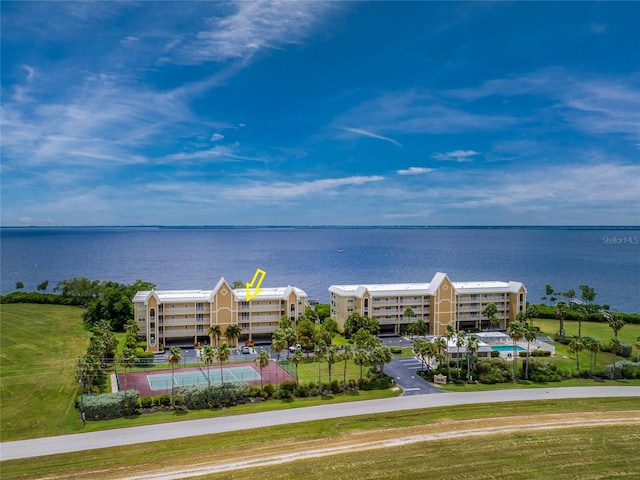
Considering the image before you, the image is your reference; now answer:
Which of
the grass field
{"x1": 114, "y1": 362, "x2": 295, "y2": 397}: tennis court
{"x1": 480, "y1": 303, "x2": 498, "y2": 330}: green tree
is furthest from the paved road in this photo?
{"x1": 480, "y1": 303, "x2": 498, "y2": 330}: green tree

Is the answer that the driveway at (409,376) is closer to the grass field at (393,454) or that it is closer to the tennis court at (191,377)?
the grass field at (393,454)

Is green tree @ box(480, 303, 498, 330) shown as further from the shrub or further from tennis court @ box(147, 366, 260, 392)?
the shrub

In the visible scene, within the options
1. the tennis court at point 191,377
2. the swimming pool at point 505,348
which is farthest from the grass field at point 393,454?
the swimming pool at point 505,348

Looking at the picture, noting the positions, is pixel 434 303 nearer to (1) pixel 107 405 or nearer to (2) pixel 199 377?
(2) pixel 199 377

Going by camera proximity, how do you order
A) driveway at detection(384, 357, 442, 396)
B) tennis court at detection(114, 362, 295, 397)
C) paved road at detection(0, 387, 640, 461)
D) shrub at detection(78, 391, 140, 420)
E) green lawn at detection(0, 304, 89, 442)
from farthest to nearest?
tennis court at detection(114, 362, 295, 397)
driveway at detection(384, 357, 442, 396)
shrub at detection(78, 391, 140, 420)
green lawn at detection(0, 304, 89, 442)
paved road at detection(0, 387, 640, 461)

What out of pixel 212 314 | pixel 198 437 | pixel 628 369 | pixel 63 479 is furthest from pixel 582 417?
pixel 212 314
